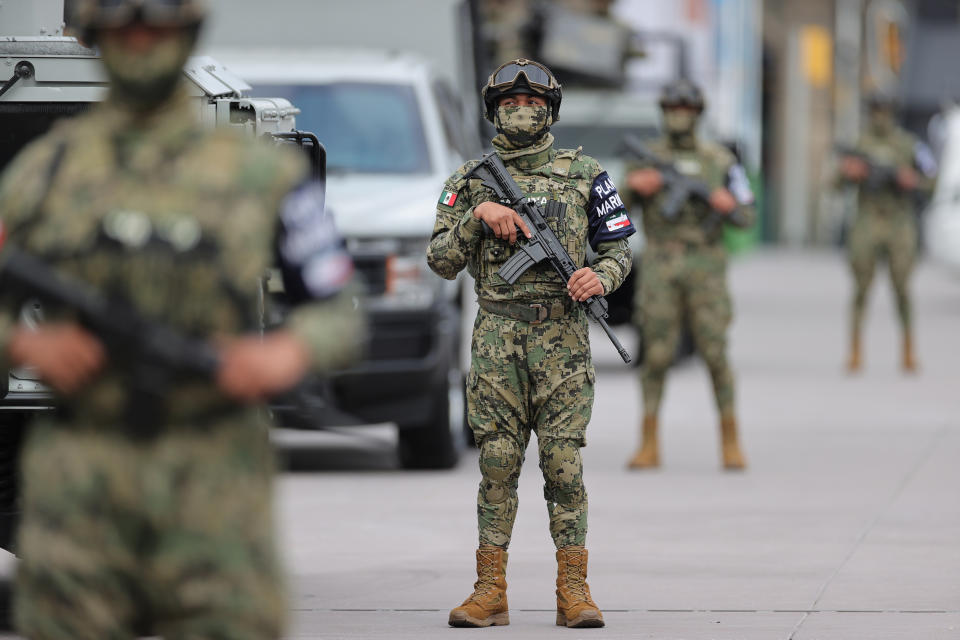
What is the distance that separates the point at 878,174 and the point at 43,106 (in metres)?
10.4

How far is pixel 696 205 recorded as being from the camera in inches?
433

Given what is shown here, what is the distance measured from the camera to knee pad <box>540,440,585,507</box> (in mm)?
6676

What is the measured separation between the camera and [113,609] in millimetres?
3732

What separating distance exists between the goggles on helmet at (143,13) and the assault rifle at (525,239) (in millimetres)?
2985

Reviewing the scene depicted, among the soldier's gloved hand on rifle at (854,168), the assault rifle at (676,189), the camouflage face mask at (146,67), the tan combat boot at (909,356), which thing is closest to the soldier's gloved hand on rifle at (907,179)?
the soldier's gloved hand on rifle at (854,168)

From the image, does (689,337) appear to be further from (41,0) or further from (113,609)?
(113,609)

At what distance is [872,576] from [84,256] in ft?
15.8

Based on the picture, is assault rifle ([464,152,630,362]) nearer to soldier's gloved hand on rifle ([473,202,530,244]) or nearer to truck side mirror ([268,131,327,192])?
soldier's gloved hand on rifle ([473,202,530,244])

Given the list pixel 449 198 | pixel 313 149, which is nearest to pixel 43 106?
pixel 313 149

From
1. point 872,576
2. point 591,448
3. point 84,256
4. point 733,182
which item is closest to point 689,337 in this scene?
point 591,448

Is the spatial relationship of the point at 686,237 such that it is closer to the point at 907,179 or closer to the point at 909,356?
the point at 907,179

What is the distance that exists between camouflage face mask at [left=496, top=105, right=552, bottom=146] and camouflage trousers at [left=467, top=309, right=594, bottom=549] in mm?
622

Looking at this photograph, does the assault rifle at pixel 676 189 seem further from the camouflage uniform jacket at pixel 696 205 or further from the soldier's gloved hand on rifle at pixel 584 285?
the soldier's gloved hand on rifle at pixel 584 285

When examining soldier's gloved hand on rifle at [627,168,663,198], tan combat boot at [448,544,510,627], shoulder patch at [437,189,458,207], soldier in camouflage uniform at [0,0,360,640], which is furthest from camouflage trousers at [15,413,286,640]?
soldier's gloved hand on rifle at [627,168,663,198]
